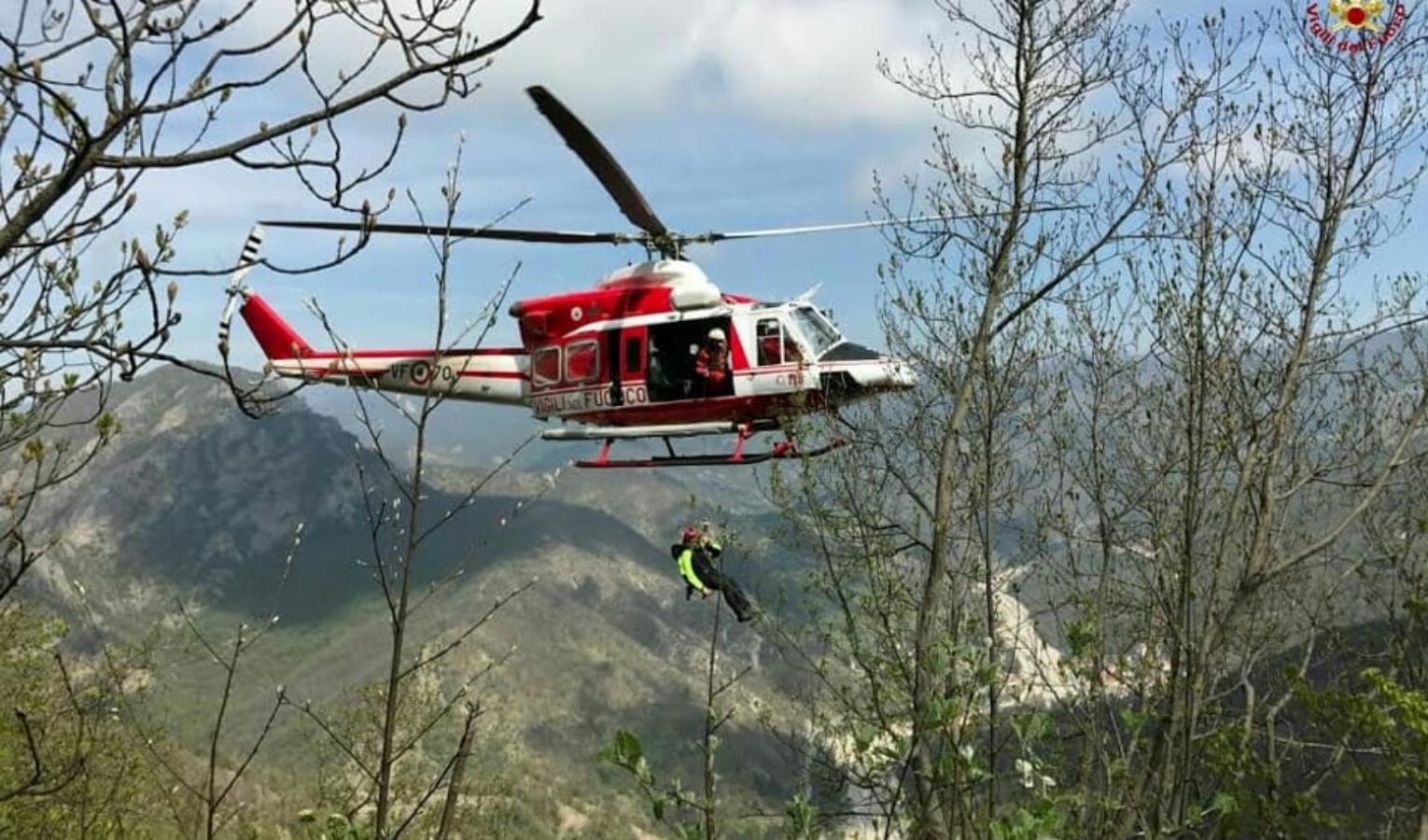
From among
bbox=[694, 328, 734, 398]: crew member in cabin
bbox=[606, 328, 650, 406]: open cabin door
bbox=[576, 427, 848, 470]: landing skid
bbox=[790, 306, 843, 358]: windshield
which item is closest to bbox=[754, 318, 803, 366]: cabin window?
bbox=[790, 306, 843, 358]: windshield

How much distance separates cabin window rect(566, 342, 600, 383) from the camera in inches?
628

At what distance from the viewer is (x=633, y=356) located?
1559 centimetres

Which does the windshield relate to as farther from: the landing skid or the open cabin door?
the open cabin door

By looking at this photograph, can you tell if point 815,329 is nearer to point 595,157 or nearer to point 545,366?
point 545,366

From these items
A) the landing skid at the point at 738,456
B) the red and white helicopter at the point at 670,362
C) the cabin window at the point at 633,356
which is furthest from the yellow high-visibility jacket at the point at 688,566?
the cabin window at the point at 633,356

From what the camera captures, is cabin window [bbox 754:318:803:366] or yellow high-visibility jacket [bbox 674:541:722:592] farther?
cabin window [bbox 754:318:803:366]

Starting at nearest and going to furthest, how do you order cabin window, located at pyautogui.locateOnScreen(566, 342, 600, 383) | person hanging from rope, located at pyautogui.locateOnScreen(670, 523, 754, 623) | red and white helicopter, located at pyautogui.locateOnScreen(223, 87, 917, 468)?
person hanging from rope, located at pyautogui.locateOnScreen(670, 523, 754, 623)
red and white helicopter, located at pyautogui.locateOnScreen(223, 87, 917, 468)
cabin window, located at pyautogui.locateOnScreen(566, 342, 600, 383)

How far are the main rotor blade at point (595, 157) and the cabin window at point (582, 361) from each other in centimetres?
234

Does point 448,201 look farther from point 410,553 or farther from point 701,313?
point 701,313

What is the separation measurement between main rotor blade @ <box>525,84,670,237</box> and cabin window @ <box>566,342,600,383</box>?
234 cm

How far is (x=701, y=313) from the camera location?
49.9ft

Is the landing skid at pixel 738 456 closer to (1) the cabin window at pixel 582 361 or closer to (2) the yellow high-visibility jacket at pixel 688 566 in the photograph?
(1) the cabin window at pixel 582 361

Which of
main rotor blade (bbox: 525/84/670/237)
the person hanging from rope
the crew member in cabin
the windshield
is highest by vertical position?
main rotor blade (bbox: 525/84/670/237)

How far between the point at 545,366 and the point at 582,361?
83 centimetres
